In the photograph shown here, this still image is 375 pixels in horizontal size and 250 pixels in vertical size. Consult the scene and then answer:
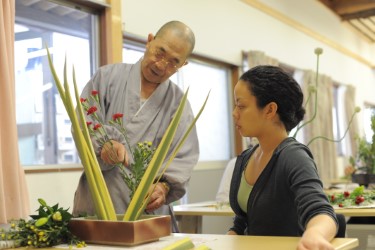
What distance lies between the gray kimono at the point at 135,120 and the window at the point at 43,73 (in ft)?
4.96

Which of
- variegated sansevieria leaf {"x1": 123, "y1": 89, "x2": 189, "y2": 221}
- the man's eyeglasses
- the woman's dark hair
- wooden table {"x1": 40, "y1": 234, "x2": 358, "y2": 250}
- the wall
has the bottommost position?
wooden table {"x1": 40, "y1": 234, "x2": 358, "y2": 250}

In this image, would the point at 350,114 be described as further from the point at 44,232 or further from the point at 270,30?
the point at 44,232

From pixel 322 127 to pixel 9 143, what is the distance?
231 inches

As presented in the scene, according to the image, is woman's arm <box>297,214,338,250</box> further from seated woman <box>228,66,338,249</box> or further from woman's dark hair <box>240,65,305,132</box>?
woman's dark hair <box>240,65,305,132</box>

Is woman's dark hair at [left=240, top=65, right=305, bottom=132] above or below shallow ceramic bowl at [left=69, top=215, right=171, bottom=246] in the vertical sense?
above

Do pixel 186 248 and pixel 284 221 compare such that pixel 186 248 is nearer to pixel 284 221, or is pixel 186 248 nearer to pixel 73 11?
pixel 284 221

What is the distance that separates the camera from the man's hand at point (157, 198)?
1.61 meters

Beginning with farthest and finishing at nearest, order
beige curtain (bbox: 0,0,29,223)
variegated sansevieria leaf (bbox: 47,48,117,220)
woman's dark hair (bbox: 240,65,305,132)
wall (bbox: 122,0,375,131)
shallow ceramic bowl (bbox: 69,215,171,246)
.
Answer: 1. wall (bbox: 122,0,375,131)
2. beige curtain (bbox: 0,0,29,223)
3. woman's dark hair (bbox: 240,65,305,132)
4. variegated sansevieria leaf (bbox: 47,48,117,220)
5. shallow ceramic bowl (bbox: 69,215,171,246)

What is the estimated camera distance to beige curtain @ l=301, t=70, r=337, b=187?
7426 mm

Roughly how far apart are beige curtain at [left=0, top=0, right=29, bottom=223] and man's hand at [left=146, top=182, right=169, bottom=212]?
1.26m

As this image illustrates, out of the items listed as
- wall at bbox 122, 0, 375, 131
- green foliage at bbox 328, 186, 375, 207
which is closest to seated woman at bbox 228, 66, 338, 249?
green foliage at bbox 328, 186, 375, 207

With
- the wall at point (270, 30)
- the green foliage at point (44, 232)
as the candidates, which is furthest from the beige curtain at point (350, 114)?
the green foliage at point (44, 232)

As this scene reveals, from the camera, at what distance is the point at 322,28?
8727 mm

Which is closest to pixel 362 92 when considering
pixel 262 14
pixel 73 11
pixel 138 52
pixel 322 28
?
pixel 322 28
